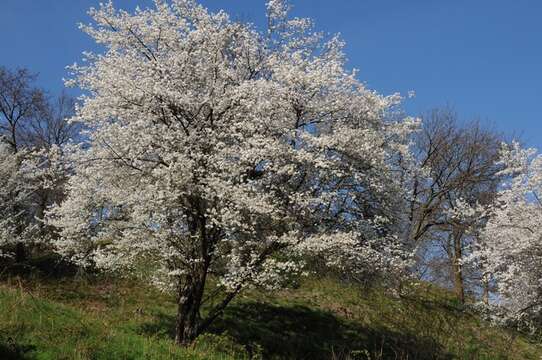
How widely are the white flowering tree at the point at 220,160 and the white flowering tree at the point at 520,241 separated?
4.09 meters

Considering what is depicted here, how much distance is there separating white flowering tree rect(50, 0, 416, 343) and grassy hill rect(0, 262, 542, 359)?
252 centimetres

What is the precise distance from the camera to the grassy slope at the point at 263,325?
436 inches

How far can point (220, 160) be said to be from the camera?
A: 14.7 m

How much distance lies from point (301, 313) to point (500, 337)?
1076cm

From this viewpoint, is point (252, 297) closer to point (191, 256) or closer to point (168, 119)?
point (191, 256)

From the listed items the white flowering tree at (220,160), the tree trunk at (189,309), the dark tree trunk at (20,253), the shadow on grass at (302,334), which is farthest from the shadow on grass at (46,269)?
the tree trunk at (189,309)

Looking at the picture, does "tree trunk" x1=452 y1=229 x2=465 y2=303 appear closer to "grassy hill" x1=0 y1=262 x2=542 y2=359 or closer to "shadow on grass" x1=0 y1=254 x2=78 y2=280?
"grassy hill" x1=0 y1=262 x2=542 y2=359

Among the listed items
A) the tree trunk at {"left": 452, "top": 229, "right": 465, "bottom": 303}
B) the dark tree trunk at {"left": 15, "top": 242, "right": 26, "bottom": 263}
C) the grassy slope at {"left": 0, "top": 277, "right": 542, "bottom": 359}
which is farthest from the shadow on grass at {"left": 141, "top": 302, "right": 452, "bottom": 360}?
the dark tree trunk at {"left": 15, "top": 242, "right": 26, "bottom": 263}

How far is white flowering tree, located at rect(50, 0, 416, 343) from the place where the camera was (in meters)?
14.9

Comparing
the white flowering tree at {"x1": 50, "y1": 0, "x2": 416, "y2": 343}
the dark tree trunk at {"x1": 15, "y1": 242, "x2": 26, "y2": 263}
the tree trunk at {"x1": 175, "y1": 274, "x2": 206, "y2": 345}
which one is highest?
the white flowering tree at {"x1": 50, "y1": 0, "x2": 416, "y2": 343}

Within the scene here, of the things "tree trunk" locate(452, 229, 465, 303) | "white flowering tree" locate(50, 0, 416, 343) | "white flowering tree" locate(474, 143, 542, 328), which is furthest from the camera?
"tree trunk" locate(452, 229, 465, 303)

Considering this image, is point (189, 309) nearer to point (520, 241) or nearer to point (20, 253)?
point (520, 241)

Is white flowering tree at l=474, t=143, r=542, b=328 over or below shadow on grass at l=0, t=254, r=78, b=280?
over

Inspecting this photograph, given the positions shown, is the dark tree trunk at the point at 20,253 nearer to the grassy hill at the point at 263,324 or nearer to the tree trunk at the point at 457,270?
the grassy hill at the point at 263,324
